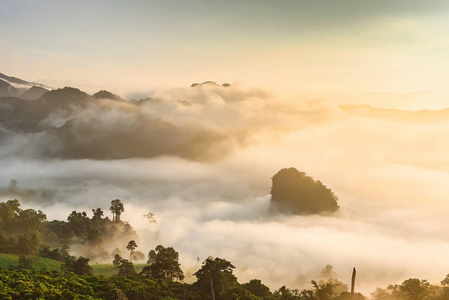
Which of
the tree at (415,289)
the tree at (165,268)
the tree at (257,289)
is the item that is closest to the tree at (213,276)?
the tree at (257,289)

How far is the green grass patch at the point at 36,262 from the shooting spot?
463 feet

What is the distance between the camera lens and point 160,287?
253 ft

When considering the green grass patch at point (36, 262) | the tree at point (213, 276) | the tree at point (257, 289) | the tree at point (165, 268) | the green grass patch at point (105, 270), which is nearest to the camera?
the tree at point (213, 276)

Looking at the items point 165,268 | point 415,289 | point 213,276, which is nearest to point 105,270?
point 165,268

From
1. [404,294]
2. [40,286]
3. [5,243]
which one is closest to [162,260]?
[40,286]

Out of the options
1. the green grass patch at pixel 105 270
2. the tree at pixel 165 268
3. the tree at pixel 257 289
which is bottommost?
the green grass patch at pixel 105 270

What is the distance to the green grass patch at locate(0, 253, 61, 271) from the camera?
463ft

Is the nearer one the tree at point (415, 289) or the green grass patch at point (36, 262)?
the tree at point (415, 289)

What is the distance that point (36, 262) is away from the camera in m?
148

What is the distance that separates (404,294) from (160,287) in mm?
62601

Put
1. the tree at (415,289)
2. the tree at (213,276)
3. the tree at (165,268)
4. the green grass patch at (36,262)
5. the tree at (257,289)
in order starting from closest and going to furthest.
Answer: the tree at (213,276), the tree at (257,289), the tree at (165,268), the tree at (415,289), the green grass patch at (36,262)

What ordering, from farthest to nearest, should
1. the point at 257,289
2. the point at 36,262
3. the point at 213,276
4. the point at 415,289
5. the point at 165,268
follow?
the point at 36,262 < the point at 415,289 < the point at 165,268 < the point at 257,289 < the point at 213,276

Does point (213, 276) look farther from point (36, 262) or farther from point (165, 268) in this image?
point (36, 262)

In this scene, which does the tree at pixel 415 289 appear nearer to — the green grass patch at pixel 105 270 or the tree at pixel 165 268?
the tree at pixel 165 268
